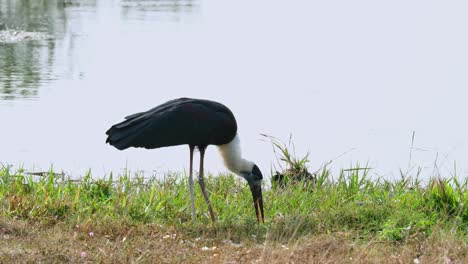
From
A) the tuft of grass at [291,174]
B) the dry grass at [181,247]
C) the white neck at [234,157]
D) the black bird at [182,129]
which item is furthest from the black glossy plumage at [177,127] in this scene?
the tuft of grass at [291,174]

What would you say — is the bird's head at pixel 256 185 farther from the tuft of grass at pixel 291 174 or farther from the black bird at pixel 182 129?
the tuft of grass at pixel 291 174

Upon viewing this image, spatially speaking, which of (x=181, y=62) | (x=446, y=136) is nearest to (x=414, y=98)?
(x=446, y=136)

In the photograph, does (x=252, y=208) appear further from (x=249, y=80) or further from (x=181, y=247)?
(x=249, y=80)

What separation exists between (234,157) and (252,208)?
1.25 feet

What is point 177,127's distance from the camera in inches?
244

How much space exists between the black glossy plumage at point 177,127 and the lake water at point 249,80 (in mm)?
2385

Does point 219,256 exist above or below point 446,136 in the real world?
above

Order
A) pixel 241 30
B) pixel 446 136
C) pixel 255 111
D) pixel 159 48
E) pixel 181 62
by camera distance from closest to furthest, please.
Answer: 1. pixel 446 136
2. pixel 255 111
3. pixel 181 62
4. pixel 159 48
5. pixel 241 30

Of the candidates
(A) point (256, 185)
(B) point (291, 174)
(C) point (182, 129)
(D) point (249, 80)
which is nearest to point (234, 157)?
(A) point (256, 185)

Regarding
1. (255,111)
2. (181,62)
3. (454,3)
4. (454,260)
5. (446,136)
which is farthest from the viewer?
(454,3)

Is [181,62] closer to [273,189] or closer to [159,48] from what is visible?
[159,48]

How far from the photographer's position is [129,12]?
21000 mm

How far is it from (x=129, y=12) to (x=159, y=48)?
507 centimetres

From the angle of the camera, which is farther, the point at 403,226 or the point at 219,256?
the point at 403,226
